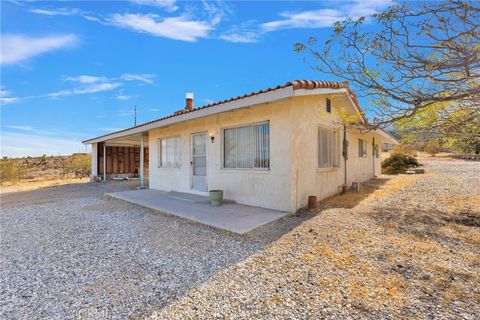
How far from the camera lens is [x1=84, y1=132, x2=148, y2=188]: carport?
57.9 ft

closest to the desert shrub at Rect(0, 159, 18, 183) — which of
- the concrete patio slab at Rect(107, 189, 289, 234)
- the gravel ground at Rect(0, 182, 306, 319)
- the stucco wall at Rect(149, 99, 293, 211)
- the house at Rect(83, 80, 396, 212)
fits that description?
the house at Rect(83, 80, 396, 212)

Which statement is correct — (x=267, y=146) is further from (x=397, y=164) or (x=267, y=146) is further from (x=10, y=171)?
(x=10, y=171)

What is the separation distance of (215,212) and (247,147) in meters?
2.23

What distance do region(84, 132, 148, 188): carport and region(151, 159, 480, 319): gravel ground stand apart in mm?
14849

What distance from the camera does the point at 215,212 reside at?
6.62m

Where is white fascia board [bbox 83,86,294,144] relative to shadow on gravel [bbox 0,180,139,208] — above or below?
above

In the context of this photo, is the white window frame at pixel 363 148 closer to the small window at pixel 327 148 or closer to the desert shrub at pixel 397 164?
the small window at pixel 327 148

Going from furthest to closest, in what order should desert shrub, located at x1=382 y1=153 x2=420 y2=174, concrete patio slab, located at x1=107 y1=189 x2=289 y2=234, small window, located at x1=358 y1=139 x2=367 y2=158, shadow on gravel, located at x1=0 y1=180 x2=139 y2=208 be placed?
desert shrub, located at x1=382 y1=153 x2=420 y2=174
small window, located at x1=358 y1=139 x2=367 y2=158
shadow on gravel, located at x1=0 y1=180 x2=139 y2=208
concrete patio slab, located at x1=107 y1=189 x2=289 y2=234

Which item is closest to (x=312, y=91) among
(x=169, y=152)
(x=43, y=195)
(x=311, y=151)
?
(x=311, y=151)

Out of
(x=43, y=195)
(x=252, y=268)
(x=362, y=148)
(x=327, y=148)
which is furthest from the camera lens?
(x=362, y=148)

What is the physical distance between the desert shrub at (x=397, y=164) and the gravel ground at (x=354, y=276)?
53.5 feet

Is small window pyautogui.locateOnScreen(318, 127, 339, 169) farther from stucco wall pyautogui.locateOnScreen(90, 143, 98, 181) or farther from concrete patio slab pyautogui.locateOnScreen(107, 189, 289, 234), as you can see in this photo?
stucco wall pyautogui.locateOnScreen(90, 143, 98, 181)

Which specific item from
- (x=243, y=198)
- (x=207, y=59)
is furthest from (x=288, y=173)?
(x=207, y=59)

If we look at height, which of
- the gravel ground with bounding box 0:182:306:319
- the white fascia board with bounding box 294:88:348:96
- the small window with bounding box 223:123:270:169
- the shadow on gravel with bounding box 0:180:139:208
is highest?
the white fascia board with bounding box 294:88:348:96
